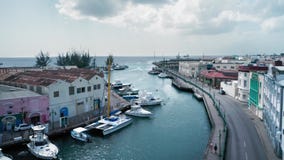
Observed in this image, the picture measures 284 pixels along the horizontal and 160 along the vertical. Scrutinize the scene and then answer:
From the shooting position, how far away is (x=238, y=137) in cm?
2892

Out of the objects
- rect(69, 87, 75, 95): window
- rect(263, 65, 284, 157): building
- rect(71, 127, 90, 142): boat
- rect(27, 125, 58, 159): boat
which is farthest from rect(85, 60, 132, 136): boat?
rect(263, 65, 284, 157): building

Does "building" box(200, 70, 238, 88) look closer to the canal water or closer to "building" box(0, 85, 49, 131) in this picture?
the canal water

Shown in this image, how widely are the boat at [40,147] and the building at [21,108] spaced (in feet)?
16.5

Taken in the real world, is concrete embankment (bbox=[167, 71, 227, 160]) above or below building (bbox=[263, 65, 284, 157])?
below

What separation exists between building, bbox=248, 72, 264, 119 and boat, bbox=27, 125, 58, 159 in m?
28.4

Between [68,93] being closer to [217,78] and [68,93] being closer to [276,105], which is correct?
[276,105]

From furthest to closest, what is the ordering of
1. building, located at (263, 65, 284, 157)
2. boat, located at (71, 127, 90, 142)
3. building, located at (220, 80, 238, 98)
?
building, located at (220, 80, 238, 98) → boat, located at (71, 127, 90, 142) → building, located at (263, 65, 284, 157)

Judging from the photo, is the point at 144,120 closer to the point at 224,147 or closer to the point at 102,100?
the point at 102,100

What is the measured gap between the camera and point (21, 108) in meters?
32.2

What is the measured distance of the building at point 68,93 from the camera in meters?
35.8

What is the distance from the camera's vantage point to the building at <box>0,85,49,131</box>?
3120cm

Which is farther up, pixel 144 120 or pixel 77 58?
pixel 77 58

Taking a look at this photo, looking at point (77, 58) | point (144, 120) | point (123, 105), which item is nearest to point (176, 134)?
point (144, 120)

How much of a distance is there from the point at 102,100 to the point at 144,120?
29.5 feet
